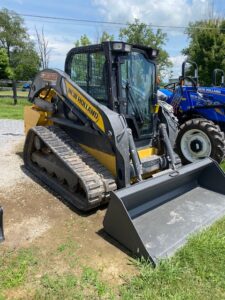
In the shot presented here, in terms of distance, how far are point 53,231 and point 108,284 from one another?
3.65ft

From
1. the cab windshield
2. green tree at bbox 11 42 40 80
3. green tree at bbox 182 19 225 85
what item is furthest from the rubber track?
green tree at bbox 11 42 40 80

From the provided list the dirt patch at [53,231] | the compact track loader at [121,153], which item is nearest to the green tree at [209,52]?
the compact track loader at [121,153]

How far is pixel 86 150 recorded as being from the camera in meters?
4.72

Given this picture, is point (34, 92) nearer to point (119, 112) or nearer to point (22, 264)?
point (119, 112)

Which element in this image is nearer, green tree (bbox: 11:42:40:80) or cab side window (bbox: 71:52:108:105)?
cab side window (bbox: 71:52:108:105)

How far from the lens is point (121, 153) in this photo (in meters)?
4.10

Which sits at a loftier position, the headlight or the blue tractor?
the headlight

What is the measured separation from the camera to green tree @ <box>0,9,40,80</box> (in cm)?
2030

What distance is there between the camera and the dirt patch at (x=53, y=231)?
314 cm

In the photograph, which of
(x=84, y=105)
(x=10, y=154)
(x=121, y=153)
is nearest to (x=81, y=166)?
(x=121, y=153)

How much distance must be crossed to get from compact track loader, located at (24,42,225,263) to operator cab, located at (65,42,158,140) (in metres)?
0.01

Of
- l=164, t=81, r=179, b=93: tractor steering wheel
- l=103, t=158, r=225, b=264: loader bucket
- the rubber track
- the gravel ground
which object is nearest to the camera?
l=103, t=158, r=225, b=264: loader bucket

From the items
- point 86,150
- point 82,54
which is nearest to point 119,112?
point 86,150

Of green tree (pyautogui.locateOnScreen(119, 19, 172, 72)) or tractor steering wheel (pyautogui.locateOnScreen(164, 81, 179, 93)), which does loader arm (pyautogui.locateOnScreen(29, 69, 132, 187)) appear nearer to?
tractor steering wheel (pyautogui.locateOnScreen(164, 81, 179, 93))
